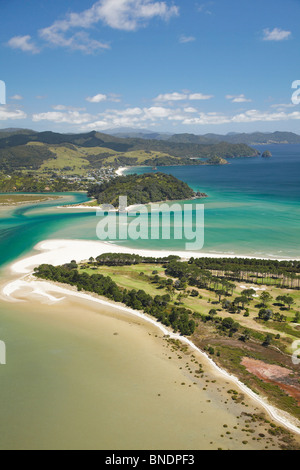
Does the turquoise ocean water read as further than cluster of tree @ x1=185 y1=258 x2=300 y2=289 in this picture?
Yes

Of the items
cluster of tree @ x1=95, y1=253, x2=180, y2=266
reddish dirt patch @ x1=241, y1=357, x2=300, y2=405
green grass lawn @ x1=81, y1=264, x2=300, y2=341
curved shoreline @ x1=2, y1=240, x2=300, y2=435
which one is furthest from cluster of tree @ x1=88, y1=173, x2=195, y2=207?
reddish dirt patch @ x1=241, y1=357, x2=300, y2=405

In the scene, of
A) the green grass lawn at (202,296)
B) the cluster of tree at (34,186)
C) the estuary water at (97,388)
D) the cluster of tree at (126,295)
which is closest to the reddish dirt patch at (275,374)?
the estuary water at (97,388)

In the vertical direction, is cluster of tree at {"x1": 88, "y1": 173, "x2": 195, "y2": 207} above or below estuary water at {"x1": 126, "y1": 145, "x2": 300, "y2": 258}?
above

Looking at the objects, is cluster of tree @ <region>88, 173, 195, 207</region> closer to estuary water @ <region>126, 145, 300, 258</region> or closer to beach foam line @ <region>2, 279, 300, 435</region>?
estuary water @ <region>126, 145, 300, 258</region>

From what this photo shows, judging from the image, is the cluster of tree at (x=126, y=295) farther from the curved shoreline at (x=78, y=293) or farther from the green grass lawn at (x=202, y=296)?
the green grass lawn at (x=202, y=296)

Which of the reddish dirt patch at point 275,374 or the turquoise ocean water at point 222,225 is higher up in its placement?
the turquoise ocean water at point 222,225

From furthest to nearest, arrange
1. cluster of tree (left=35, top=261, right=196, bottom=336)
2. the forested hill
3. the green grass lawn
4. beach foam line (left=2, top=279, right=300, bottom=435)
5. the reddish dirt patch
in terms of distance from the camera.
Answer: the forested hill → cluster of tree (left=35, top=261, right=196, bottom=336) → the green grass lawn → the reddish dirt patch → beach foam line (left=2, top=279, right=300, bottom=435)

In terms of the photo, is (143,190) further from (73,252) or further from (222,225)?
(73,252)

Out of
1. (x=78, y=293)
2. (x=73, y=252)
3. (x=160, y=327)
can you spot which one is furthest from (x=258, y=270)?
(x=73, y=252)
